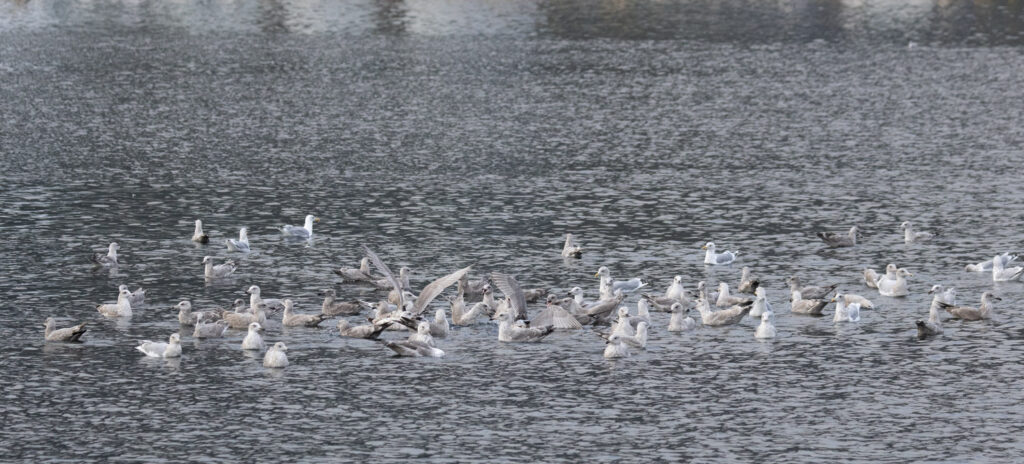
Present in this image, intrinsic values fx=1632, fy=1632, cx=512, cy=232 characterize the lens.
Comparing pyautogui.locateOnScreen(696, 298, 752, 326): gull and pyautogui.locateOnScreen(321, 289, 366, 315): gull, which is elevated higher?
pyautogui.locateOnScreen(321, 289, 366, 315): gull

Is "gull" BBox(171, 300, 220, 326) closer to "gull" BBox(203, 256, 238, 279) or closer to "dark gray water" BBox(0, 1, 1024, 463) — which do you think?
"dark gray water" BBox(0, 1, 1024, 463)

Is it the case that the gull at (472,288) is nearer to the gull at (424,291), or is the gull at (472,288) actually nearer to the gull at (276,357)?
the gull at (424,291)

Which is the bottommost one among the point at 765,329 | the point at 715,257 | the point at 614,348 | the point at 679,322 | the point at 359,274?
the point at 614,348

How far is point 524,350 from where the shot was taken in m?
39.8

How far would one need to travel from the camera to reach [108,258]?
48938 mm

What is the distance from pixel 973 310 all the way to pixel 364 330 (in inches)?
630

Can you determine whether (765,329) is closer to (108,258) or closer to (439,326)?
(439,326)

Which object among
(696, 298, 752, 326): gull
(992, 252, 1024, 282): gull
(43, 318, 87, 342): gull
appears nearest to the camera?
(43, 318, 87, 342): gull

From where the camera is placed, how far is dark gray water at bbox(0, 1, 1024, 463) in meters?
34.2

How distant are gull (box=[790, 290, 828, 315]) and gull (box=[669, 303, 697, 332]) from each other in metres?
3.55

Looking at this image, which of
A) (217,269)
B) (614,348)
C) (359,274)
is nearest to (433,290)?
(614,348)

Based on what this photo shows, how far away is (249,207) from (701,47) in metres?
65.8

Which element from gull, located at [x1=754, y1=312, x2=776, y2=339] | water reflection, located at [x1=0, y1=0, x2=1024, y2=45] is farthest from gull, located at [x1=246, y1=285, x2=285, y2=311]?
water reflection, located at [x1=0, y1=0, x2=1024, y2=45]

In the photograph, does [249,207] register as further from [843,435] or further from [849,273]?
[843,435]
